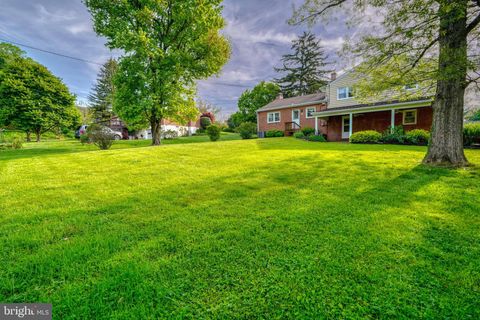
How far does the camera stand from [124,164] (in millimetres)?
7016

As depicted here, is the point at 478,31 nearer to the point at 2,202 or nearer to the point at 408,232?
the point at 408,232

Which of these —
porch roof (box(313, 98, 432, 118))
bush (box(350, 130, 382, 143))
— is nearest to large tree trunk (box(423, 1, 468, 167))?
bush (box(350, 130, 382, 143))

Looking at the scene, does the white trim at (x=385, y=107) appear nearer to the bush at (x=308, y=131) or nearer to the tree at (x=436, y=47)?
the bush at (x=308, y=131)

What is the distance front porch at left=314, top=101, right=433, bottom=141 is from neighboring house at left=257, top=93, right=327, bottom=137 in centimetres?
175

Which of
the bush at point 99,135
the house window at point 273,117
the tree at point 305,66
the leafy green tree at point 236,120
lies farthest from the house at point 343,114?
the bush at point 99,135

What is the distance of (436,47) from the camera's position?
6059 millimetres

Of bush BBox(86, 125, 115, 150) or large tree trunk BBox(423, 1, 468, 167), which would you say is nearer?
large tree trunk BBox(423, 1, 468, 167)

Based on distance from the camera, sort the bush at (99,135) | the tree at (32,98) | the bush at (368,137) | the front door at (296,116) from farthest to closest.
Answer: the front door at (296,116), the tree at (32,98), the bush at (368,137), the bush at (99,135)

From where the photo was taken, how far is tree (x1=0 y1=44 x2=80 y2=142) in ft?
66.6

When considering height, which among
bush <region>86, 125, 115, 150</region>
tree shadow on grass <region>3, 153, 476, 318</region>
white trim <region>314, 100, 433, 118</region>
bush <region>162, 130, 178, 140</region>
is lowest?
tree shadow on grass <region>3, 153, 476, 318</region>

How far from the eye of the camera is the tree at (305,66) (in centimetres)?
3728

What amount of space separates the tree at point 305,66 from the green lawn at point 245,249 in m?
36.5

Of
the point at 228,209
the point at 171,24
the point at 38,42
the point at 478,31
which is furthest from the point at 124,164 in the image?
the point at 38,42

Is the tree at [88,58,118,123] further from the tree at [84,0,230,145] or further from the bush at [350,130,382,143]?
the bush at [350,130,382,143]
